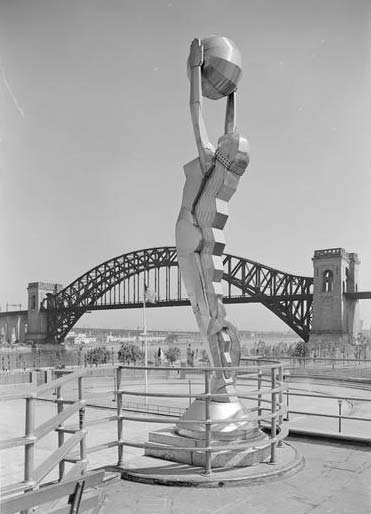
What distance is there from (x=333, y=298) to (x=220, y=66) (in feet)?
231

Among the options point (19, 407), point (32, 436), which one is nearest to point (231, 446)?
point (32, 436)

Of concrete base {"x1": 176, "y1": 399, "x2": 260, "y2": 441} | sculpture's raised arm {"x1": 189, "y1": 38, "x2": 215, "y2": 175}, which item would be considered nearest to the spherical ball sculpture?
sculpture's raised arm {"x1": 189, "y1": 38, "x2": 215, "y2": 175}

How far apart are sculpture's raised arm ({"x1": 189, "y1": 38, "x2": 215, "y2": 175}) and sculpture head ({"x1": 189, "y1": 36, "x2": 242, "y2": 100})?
108 millimetres

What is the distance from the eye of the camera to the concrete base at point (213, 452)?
568 centimetres

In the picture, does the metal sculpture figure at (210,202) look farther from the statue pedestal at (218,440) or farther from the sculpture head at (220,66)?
the statue pedestal at (218,440)

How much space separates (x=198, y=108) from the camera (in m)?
7.12

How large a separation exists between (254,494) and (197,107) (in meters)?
4.49

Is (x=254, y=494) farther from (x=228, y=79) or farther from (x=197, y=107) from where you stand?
(x=228, y=79)

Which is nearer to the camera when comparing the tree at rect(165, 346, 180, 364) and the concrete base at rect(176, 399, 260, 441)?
the concrete base at rect(176, 399, 260, 441)

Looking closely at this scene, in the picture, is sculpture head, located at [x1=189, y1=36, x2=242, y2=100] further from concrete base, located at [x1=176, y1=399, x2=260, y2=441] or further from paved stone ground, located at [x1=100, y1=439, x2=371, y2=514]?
paved stone ground, located at [x1=100, y1=439, x2=371, y2=514]

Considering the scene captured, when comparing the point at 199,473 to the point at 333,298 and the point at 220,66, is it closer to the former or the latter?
the point at 220,66

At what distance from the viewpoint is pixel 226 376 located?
6949 mm

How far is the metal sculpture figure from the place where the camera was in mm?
7047

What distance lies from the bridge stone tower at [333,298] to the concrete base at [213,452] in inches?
2725
